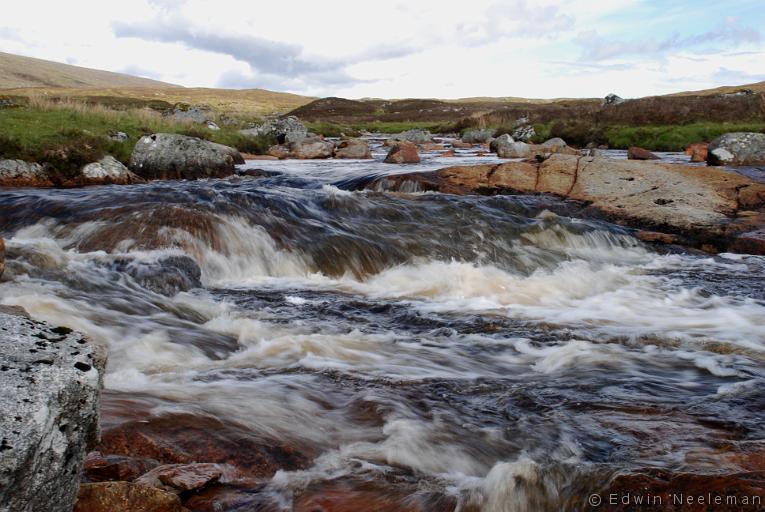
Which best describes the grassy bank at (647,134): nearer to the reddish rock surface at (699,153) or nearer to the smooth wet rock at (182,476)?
the reddish rock surface at (699,153)

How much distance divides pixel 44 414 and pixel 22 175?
50.4 feet

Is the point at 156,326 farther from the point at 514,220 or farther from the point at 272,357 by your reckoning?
the point at 514,220

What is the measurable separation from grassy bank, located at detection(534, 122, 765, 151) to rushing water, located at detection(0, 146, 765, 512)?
18.5 meters

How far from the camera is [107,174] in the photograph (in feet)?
53.7

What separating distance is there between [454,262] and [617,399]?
6.06 metres

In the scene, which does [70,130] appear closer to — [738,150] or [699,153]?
[738,150]

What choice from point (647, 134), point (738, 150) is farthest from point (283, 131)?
point (738, 150)

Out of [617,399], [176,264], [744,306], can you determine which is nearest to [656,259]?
[744,306]

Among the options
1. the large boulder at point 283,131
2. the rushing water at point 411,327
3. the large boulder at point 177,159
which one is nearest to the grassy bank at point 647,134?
the large boulder at point 283,131

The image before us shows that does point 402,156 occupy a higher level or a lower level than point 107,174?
higher

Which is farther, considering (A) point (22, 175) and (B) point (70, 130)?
(B) point (70, 130)

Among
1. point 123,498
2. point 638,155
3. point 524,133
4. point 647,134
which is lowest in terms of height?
point 123,498

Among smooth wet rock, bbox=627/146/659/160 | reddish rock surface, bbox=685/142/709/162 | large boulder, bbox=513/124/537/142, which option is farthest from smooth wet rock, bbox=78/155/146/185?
large boulder, bbox=513/124/537/142

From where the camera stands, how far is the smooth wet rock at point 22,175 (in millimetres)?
15148
